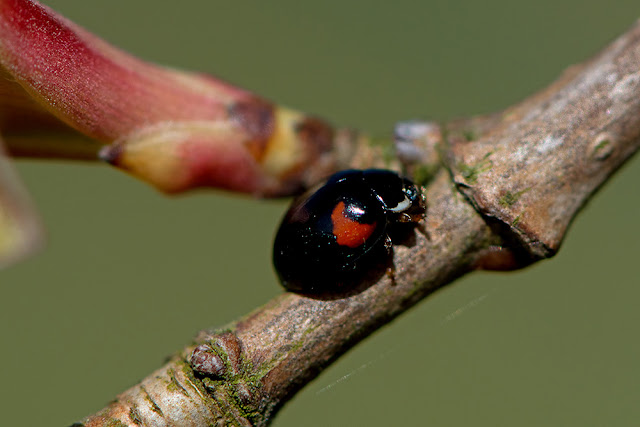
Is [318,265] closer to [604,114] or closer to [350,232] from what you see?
[350,232]

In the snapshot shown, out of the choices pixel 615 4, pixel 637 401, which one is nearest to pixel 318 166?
pixel 637 401

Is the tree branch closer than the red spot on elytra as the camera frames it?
Yes

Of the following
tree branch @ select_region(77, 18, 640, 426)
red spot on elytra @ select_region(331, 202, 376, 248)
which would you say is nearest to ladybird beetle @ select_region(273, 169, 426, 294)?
red spot on elytra @ select_region(331, 202, 376, 248)

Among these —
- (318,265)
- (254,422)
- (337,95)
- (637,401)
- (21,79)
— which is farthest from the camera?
(337,95)

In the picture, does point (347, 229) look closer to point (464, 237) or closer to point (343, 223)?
point (343, 223)

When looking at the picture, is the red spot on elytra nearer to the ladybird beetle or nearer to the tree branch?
the ladybird beetle

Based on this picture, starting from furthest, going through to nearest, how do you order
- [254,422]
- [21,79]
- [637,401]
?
[637,401], [254,422], [21,79]

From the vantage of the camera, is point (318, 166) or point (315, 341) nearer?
point (315, 341)
